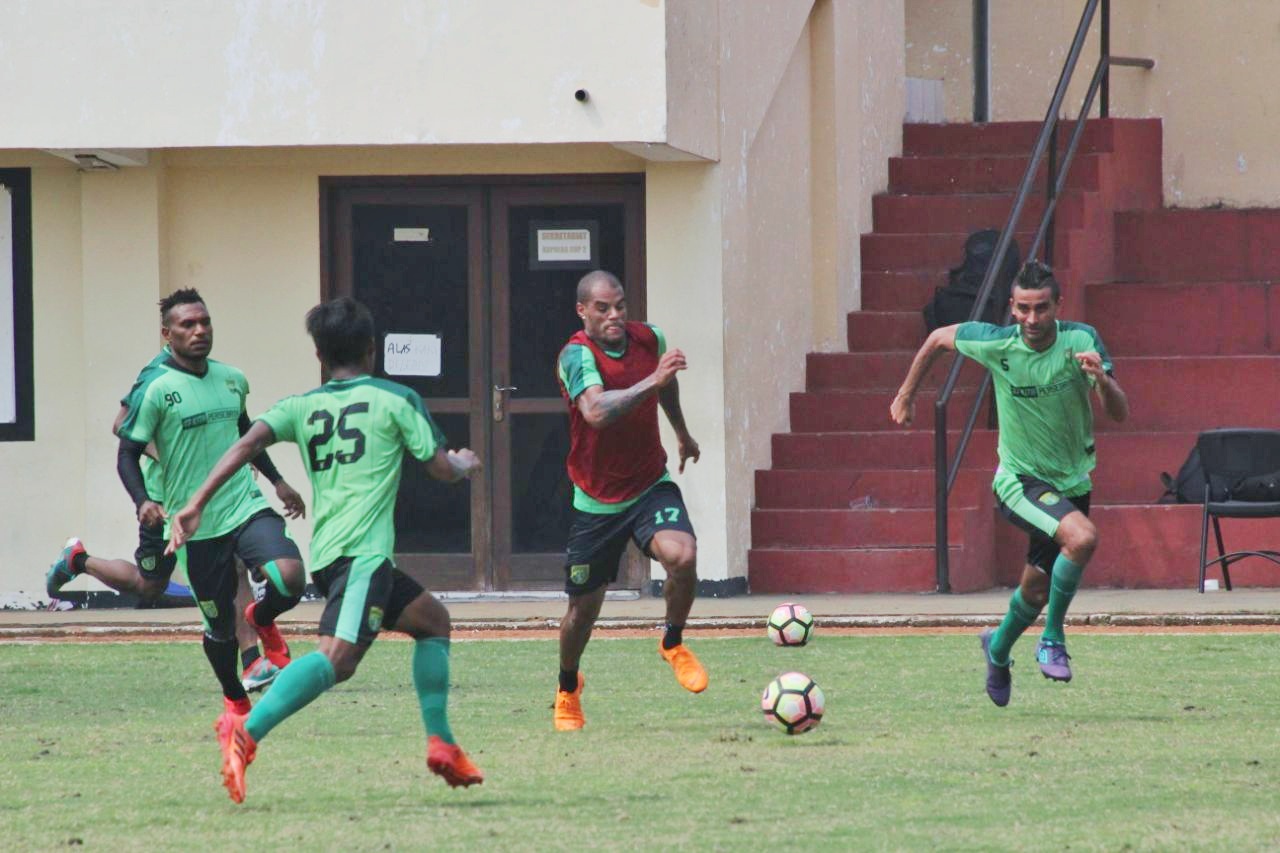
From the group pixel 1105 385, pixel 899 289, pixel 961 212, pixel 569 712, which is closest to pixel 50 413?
pixel 899 289

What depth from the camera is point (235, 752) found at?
7285 millimetres

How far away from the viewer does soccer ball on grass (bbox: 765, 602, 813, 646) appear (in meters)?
12.4

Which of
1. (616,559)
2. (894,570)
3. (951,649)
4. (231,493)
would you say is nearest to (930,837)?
(616,559)

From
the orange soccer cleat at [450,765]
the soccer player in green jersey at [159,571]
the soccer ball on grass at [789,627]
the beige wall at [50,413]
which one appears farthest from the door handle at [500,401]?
the orange soccer cleat at [450,765]

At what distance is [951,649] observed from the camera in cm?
1264

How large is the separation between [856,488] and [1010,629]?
645cm

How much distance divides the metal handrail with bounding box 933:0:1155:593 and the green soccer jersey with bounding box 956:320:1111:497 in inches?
190

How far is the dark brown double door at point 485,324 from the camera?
16047 mm

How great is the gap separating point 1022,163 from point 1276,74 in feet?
8.47

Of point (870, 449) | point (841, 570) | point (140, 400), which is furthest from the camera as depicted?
point (870, 449)

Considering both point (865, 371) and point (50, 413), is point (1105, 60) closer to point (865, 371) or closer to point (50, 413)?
point (865, 371)

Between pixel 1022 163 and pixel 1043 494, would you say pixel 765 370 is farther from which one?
pixel 1043 494

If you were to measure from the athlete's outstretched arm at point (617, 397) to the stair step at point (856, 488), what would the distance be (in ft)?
22.4

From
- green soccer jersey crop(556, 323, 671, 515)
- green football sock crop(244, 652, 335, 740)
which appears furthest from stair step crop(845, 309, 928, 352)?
green football sock crop(244, 652, 335, 740)
